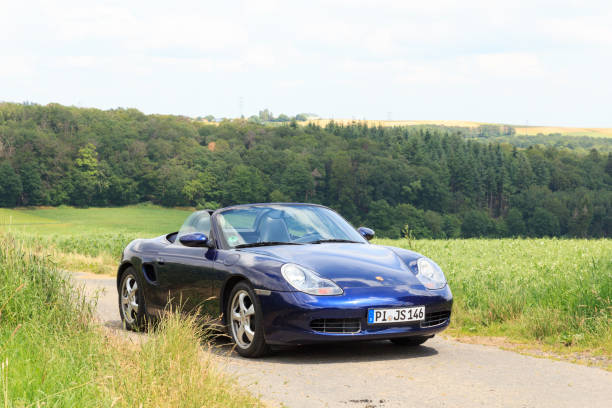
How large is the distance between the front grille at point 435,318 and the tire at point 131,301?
11.3 ft

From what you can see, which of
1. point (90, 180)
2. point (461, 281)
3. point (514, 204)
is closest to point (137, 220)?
point (90, 180)

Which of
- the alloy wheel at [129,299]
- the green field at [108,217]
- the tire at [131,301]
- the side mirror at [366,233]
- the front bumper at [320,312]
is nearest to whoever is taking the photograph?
the front bumper at [320,312]

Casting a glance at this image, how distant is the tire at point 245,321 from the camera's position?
23.0 ft

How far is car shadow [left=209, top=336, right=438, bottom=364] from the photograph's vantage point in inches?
282

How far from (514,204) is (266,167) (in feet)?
139

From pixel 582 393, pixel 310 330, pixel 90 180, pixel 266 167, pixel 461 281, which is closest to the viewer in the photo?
pixel 582 393

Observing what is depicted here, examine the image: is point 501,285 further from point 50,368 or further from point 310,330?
point 50,368

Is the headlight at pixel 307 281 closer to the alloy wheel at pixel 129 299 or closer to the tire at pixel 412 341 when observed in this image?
the tire at pixel 412 341

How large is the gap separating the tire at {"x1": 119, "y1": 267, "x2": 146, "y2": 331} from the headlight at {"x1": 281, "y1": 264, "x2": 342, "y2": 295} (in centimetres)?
270

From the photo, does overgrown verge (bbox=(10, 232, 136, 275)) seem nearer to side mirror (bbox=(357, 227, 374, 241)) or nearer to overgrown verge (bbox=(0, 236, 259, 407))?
overgrown verge (bbox=(0, 236, 259, 407))

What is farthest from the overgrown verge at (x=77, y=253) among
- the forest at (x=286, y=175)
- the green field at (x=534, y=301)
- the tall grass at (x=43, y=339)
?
the forest at (x=286, y=175)

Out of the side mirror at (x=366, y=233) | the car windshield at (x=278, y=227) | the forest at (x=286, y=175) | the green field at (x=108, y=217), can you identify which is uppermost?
the car windshield at (x=278, y=227)

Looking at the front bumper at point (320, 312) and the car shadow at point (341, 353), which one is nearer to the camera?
the front bumper at point (320, 312)

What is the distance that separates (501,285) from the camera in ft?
33.8
